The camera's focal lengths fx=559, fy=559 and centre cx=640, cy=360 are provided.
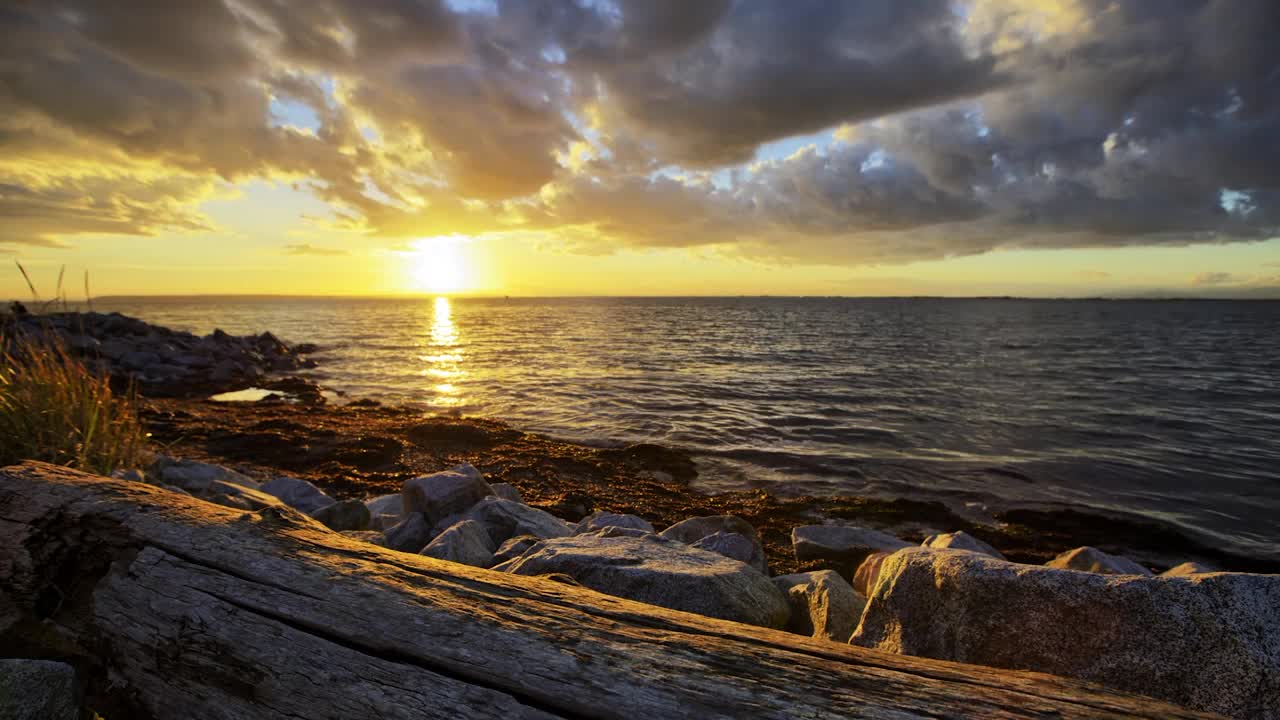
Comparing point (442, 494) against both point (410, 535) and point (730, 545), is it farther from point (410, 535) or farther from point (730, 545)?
point (730, 545)

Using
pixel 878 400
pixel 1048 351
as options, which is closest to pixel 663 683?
pixel 878 400

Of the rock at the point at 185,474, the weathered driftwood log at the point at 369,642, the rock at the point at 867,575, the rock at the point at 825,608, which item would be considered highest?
the weathered driftwood log at the point at 369,642

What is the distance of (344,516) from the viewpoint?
20.6 feet

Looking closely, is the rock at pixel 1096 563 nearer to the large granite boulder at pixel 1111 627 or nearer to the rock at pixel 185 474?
the large granite boulder at pixel 1111 627

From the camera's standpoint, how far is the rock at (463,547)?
4652mm

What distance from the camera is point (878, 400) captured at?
1875 cm

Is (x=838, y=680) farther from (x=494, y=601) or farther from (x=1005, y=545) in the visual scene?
(x=1005, y=545)

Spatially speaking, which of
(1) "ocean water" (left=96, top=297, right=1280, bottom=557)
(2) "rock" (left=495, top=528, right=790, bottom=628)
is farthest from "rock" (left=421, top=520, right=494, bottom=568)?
(1) "ocean water" (left=96, top=297, right=1280, bottom=557)

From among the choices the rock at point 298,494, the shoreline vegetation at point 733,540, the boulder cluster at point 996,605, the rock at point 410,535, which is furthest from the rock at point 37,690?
the rock at point 298,494

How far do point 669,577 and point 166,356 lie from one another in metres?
26.9

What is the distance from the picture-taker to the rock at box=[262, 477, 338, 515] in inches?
283

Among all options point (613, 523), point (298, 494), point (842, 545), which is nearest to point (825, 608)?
point (613, 523)

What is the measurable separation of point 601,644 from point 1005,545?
840cm

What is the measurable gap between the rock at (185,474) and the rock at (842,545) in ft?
23.3
